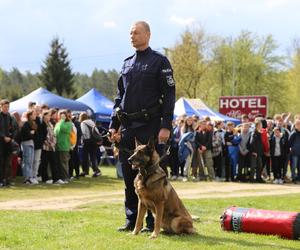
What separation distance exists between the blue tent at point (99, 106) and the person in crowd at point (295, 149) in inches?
355

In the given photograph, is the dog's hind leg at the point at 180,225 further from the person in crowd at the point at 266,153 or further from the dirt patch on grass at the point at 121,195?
the person in crowd at the point at 266,153

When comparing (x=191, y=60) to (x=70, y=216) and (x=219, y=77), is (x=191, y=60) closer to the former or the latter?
(x=219, y=77)

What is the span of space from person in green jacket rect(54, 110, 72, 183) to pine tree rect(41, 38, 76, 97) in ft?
165

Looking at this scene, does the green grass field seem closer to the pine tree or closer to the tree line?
the tree line

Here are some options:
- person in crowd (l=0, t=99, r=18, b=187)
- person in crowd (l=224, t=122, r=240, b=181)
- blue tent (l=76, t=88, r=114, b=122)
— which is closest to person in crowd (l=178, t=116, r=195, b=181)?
person in crowd (l=224, t=122, r=240, b=181)

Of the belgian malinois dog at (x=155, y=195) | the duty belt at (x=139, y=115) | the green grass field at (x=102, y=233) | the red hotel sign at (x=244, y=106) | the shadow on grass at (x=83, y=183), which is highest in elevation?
the red hotel sign at (x=244, y=106)

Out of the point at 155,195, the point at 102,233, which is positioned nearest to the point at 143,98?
the point at 155,195

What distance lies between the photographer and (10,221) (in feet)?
27.7

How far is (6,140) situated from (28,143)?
0.98 m

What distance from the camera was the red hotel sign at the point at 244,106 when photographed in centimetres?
3180

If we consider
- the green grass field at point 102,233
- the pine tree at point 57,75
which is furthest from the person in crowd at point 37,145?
the pine tree at point 57,75

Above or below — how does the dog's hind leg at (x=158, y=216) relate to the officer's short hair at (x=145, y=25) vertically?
below

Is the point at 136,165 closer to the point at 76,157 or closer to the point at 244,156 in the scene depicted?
the point at 76,157

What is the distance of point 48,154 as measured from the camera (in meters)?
16.2
